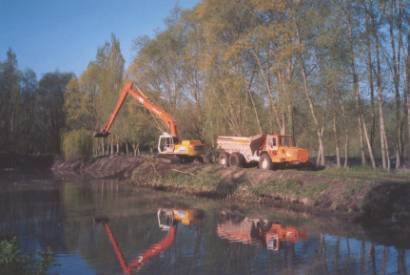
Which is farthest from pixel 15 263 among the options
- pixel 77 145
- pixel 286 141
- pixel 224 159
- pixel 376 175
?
pixel 77 145

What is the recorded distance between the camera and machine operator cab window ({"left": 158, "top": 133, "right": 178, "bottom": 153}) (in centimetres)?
2878

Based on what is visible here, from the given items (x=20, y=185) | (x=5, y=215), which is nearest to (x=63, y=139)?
(x=20, y=185)

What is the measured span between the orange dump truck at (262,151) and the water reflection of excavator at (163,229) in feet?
18.6

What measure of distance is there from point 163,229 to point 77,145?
32.6 metres

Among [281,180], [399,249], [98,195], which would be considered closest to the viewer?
[399,249]

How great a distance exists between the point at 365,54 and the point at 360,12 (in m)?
Result: 2.09

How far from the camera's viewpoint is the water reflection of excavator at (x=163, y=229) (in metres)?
10.6

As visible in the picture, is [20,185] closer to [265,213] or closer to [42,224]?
[42,224]

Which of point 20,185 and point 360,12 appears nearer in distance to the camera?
point 360,12

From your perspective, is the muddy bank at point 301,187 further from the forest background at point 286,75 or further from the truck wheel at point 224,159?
the forest background at point 286,75

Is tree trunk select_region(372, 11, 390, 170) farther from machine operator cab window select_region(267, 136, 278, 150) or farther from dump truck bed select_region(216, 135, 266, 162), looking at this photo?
dump truck bed select_region(216, 135, 266, 162)

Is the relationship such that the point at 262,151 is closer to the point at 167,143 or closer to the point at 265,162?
the point at 265,162

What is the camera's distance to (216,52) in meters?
28.0

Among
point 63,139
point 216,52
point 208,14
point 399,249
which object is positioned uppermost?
point 208,14
